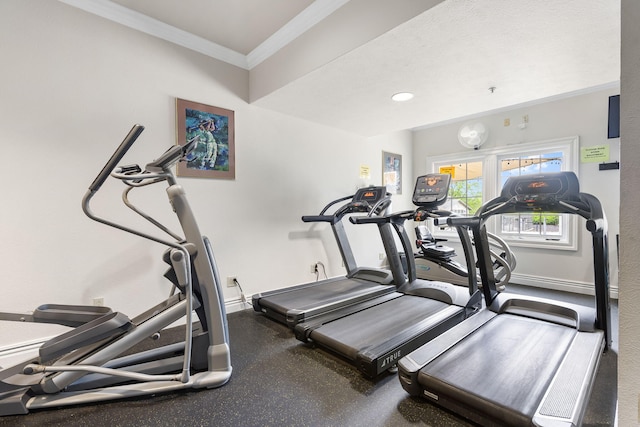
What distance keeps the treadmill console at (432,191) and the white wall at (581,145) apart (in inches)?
79.7

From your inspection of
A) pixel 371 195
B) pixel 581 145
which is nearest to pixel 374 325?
pixel 371 195

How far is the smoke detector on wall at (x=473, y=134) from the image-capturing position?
427 cm

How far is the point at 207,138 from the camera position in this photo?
2.80 meters

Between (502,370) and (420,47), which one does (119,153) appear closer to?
(420,47)

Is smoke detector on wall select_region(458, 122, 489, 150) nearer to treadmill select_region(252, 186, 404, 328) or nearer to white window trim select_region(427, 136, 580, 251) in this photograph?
white window trim select_region(427, 136, 580, 251)

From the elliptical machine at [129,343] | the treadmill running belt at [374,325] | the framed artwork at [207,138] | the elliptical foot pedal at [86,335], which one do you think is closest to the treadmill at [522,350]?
the treadmill running belt at [374,325]

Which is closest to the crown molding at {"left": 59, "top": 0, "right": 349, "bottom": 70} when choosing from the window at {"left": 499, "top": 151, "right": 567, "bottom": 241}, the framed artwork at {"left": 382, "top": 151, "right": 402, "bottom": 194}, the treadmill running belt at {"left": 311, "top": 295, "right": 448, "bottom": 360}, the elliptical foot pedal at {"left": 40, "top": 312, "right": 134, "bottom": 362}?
the elliptical foot pedal at {"left": 40, "top": 312, "right": 134, "bottom": 362}

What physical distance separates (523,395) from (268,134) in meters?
3.01

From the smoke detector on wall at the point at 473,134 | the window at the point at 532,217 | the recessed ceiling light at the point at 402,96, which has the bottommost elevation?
the window at the point at 532,217

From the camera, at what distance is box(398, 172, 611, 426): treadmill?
1.31 meters

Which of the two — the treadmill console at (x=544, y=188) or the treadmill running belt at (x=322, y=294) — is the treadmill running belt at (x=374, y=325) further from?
the treadmill console at (x=544, y=188)

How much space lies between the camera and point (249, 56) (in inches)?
118

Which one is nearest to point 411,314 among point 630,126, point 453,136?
point 630,126

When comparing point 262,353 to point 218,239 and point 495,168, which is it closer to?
point 218,239
